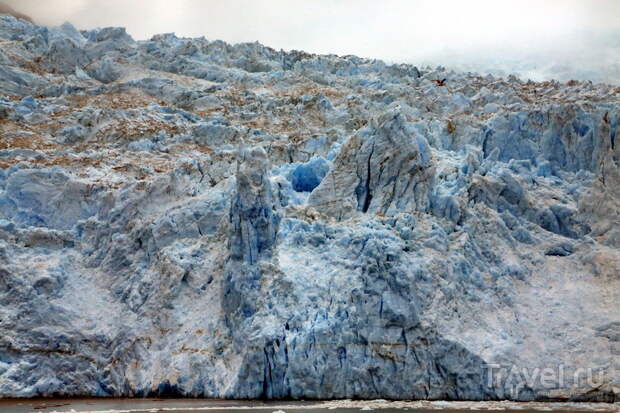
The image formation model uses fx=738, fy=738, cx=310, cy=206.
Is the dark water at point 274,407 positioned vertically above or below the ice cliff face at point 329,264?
below

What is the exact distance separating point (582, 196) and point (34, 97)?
81.9 feet

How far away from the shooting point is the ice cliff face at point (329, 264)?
63.9 ft

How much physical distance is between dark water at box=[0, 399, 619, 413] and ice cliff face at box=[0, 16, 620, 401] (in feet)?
2.34

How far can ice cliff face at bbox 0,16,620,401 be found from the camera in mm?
19484

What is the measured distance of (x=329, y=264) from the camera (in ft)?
69.3

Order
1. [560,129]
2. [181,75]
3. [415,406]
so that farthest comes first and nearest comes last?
[181,75] → [560,129] → [415,406]

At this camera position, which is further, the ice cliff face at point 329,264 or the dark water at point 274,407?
the ice cliff face at point 329,264

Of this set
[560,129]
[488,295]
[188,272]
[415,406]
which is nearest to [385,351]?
[415,406]

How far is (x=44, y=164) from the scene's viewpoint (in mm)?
27234

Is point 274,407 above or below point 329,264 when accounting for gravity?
below

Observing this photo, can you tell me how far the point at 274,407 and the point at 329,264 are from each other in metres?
4.62

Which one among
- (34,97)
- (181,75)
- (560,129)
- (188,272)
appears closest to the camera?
(188,272)

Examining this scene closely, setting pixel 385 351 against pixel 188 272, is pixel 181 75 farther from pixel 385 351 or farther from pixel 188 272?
pixel 385 351

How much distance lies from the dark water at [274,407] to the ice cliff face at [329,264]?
0.71 m
